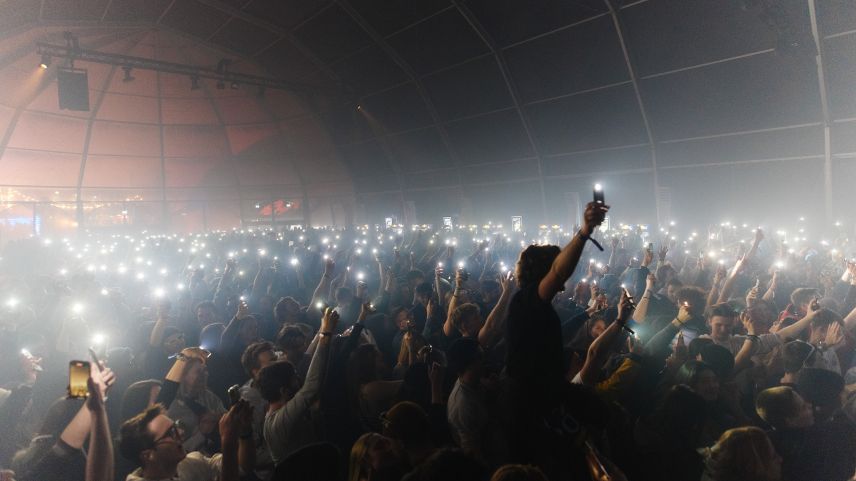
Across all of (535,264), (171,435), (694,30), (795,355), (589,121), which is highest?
(694,30)

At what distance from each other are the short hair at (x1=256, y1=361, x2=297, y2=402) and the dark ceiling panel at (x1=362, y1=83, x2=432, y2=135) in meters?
20.2

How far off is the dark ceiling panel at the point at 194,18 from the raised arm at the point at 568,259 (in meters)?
24.3

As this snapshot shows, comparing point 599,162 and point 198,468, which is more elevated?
point 599,162

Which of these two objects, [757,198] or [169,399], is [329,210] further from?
[169,399]

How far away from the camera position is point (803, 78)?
1364 centimetres

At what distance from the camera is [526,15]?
1620 cm

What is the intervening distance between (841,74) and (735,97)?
2.62 meters

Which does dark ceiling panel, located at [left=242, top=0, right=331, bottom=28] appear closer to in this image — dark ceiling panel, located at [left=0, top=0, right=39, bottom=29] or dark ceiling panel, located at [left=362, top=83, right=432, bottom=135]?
dark ceiling panel, located at [left=362, top=83, right=432, bottom=135]

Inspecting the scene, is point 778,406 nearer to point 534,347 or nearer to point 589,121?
point 534,347

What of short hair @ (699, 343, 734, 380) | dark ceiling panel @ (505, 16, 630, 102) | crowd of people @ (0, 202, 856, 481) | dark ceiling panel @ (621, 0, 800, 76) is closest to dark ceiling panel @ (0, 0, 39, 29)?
crowd of people @ (0, 202, 856, 481)

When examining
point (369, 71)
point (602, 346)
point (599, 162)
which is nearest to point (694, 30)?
point (599, 162)

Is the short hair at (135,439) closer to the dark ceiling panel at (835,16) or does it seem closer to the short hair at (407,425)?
the short hair at (407,425)

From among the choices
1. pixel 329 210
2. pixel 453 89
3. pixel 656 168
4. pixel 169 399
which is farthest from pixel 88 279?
pixel 329 210

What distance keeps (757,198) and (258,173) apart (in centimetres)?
2849
